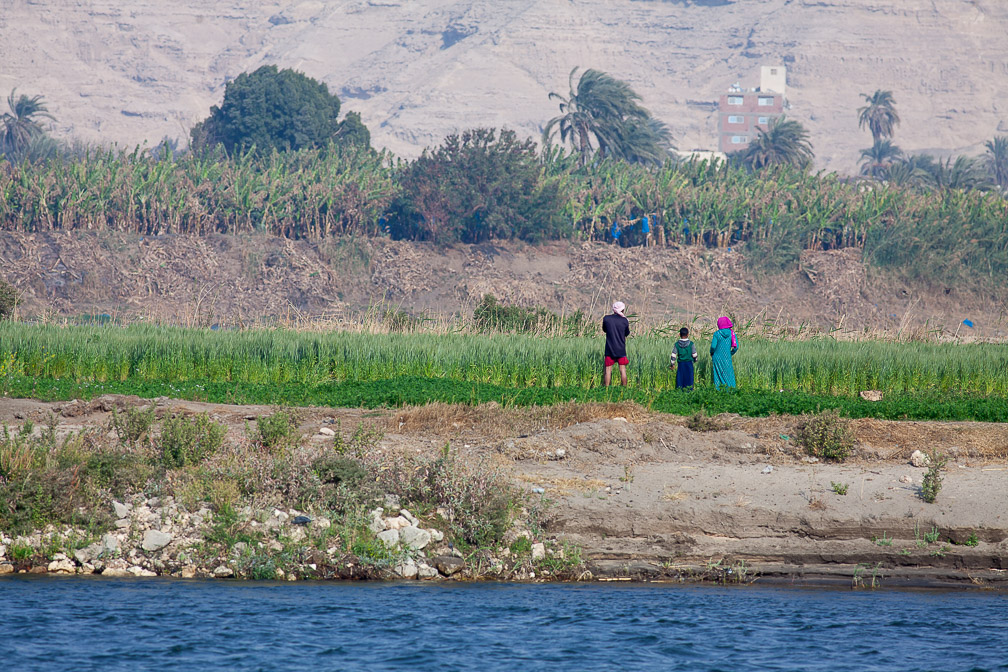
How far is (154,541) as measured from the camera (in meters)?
11.8

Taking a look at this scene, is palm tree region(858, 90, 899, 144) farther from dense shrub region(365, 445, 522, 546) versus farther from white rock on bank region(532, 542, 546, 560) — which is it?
white rock on bank region(532, 542, 546, 560)

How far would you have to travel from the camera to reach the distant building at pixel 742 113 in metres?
123

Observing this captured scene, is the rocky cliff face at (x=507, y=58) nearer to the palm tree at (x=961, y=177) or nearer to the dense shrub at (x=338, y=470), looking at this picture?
the palm tree at (x=961, y=177)

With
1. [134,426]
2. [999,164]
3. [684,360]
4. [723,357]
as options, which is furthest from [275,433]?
[999,164]

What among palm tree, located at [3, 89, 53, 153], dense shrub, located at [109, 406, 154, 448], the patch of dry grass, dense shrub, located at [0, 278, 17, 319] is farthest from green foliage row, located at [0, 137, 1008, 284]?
the patch of dry grass

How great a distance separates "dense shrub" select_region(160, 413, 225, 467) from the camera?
43.2 ft

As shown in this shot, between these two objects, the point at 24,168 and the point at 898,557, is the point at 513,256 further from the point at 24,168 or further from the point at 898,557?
the point at 898,557

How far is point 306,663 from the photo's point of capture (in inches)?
375

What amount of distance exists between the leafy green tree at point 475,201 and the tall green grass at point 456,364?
2426cm

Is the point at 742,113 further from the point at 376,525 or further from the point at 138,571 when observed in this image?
the point at 138,571

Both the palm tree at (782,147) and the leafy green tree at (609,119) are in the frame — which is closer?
the leafy green tree at (609,119)

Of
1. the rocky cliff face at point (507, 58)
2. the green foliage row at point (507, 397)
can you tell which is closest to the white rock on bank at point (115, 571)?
the green foliage row at point (507, 397)

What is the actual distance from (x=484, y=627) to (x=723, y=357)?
9645 mm

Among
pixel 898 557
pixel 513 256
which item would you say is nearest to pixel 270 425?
pixel 898 557
